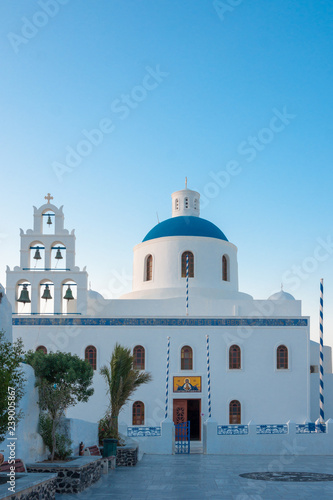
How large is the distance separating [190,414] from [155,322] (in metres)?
3.61

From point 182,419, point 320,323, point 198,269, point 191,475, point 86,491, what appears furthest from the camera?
point 198,269

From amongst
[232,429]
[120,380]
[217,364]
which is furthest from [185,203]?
[120,380]

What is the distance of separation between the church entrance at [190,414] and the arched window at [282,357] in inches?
131

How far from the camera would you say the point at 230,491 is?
32.4ft

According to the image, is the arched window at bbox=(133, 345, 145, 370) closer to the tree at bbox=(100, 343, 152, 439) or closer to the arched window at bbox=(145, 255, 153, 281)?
the arched window at bbox=(145, 255, 153, 281)

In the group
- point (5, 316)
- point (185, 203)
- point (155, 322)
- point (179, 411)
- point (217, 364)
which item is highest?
point (185, 203)

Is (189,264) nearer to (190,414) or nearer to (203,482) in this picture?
(190,414)

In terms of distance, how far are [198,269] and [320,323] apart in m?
6.48

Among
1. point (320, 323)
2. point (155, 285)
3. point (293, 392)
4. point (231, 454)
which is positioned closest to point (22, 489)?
point (231, 454)

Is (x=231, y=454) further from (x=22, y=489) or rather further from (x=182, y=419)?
(x=22, y=489)

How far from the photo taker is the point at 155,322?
2219 cm

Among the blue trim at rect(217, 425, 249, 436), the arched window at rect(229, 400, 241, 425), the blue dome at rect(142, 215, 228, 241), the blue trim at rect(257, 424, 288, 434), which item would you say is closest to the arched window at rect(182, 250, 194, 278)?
the blue dome at rect(142, 215, 228, 241)

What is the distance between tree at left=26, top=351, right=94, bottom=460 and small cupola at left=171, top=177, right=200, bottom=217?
1618 centimetres

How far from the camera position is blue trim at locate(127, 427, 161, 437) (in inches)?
695
